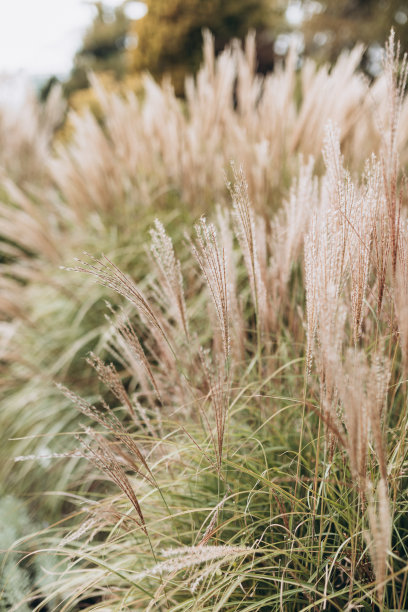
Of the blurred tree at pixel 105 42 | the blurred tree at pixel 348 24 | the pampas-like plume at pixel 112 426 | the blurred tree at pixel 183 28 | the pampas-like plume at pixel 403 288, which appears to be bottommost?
the pampas-like plume at pixel 112 426

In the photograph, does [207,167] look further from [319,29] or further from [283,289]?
[319,29]

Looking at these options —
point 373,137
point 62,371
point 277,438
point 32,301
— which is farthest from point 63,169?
point 277,438

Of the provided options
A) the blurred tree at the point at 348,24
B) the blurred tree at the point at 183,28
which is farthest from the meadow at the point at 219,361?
the blurred tree at the point at 348,24

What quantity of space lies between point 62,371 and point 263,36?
20.7 ft

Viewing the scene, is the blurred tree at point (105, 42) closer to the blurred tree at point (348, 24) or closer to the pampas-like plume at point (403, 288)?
the blurred tree at point (348, 24)

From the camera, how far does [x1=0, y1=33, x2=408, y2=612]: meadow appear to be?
80 centimetres

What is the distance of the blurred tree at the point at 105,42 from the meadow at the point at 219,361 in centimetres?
1301

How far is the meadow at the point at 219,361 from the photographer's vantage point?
0.80m

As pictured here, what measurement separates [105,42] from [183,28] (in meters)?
12.2

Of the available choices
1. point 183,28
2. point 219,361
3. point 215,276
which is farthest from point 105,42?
point 215,276

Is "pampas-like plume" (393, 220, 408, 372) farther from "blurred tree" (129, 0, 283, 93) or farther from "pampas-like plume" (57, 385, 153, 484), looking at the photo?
"blurred tree" (129, 0, 283, 93)

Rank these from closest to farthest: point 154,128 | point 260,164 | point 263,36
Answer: point 260,164, point 154,128, point 263,36

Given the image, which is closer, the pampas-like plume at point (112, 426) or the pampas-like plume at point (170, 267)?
the pampas-like plume at point (112, 426)

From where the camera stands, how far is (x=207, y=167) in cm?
239
